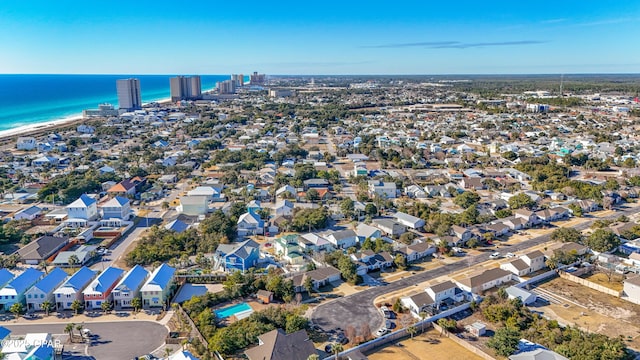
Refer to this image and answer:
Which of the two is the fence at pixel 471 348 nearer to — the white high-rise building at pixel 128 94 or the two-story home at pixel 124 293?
the two-story home at pixel 124 293

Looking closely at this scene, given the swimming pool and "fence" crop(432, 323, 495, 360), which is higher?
"fence" crop(432, 323, 495, 360)

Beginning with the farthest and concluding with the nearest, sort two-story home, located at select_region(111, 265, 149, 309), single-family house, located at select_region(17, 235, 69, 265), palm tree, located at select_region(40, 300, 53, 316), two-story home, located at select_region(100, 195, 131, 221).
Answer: two-story home, located at select_region(100, 195, 131, 221)
single-family house, located at select_region(17, 235, 69, 265)
two-story home, located at select_region(111, 265, 149, 309)
palm tree, located at select_region(40, 300, 53, 316)

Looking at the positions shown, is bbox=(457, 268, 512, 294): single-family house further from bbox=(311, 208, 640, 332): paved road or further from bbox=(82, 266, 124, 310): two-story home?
bbox=(82, 266, 124, 310): two-story home

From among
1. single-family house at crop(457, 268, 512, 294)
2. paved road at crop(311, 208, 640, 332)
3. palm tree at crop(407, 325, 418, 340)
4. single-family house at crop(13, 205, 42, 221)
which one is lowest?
paved road at crop(311, 208, 640, 332)

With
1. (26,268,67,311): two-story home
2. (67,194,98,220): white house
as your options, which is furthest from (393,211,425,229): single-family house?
(67,194,98,220): white house

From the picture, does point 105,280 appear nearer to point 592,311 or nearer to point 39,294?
point 39,294

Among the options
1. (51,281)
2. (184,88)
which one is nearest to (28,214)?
(51,281)

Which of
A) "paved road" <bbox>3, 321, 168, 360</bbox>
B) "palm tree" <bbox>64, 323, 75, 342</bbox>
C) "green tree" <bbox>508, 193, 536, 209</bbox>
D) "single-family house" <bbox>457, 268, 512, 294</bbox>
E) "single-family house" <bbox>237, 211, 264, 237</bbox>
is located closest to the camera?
"paved road" <bbox>3, 321, 168, 360</bbox>
